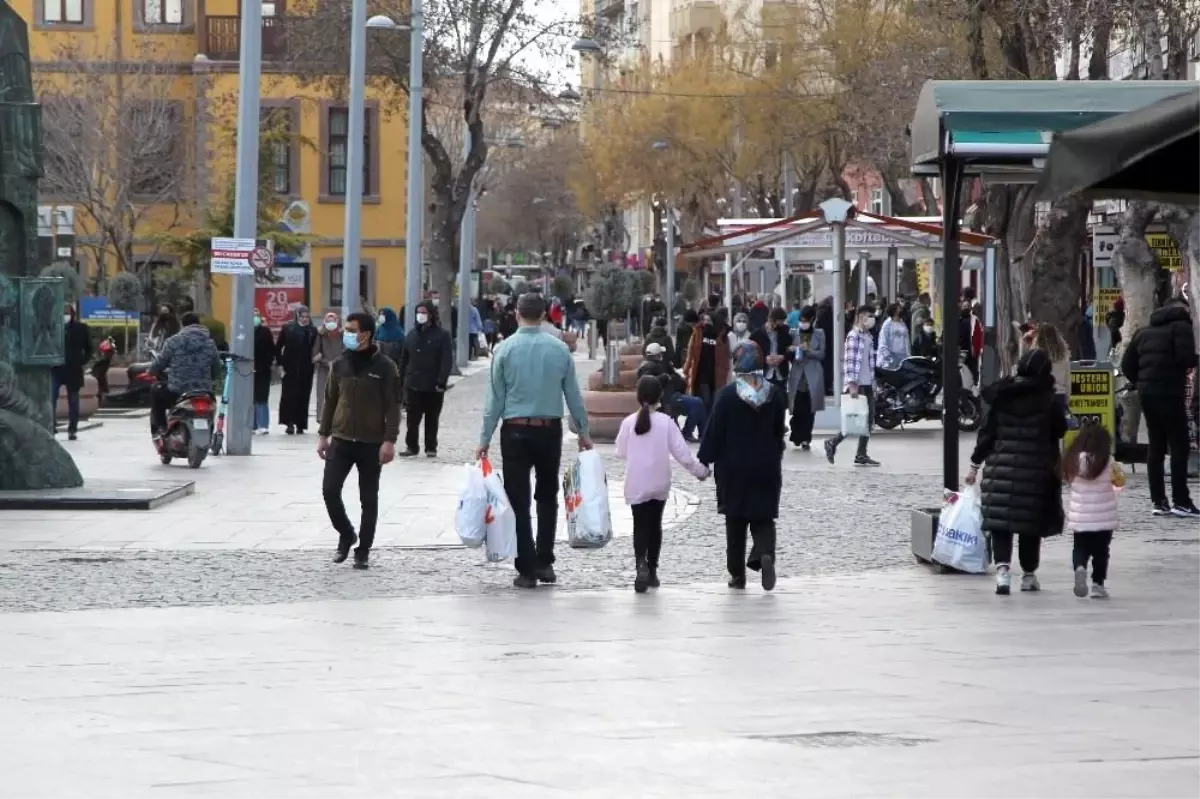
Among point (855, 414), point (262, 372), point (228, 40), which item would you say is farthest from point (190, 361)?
point (228, 40)

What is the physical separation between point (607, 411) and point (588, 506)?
14.7 metres

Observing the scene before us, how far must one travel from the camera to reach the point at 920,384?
3106 cm

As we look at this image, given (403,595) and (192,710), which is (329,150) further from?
(192,710)

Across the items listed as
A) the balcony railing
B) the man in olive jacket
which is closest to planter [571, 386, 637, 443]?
the man in olive jacket

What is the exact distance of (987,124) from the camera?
15.0 m

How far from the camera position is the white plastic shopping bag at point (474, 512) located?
14344mm

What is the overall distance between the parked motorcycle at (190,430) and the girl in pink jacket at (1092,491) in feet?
40.4

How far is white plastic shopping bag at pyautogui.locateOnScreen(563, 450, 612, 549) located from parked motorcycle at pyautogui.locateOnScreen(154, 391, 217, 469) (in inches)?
411

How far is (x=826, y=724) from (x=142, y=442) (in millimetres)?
20637

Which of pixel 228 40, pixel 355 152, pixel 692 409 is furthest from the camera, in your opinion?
pixel 228 40

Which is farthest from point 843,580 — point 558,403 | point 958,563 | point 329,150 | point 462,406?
point 329,150

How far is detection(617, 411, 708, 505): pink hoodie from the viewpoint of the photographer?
46.5ft

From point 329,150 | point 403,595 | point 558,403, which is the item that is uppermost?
point 329,150

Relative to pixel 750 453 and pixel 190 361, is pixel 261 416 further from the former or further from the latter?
pixel 750 453
